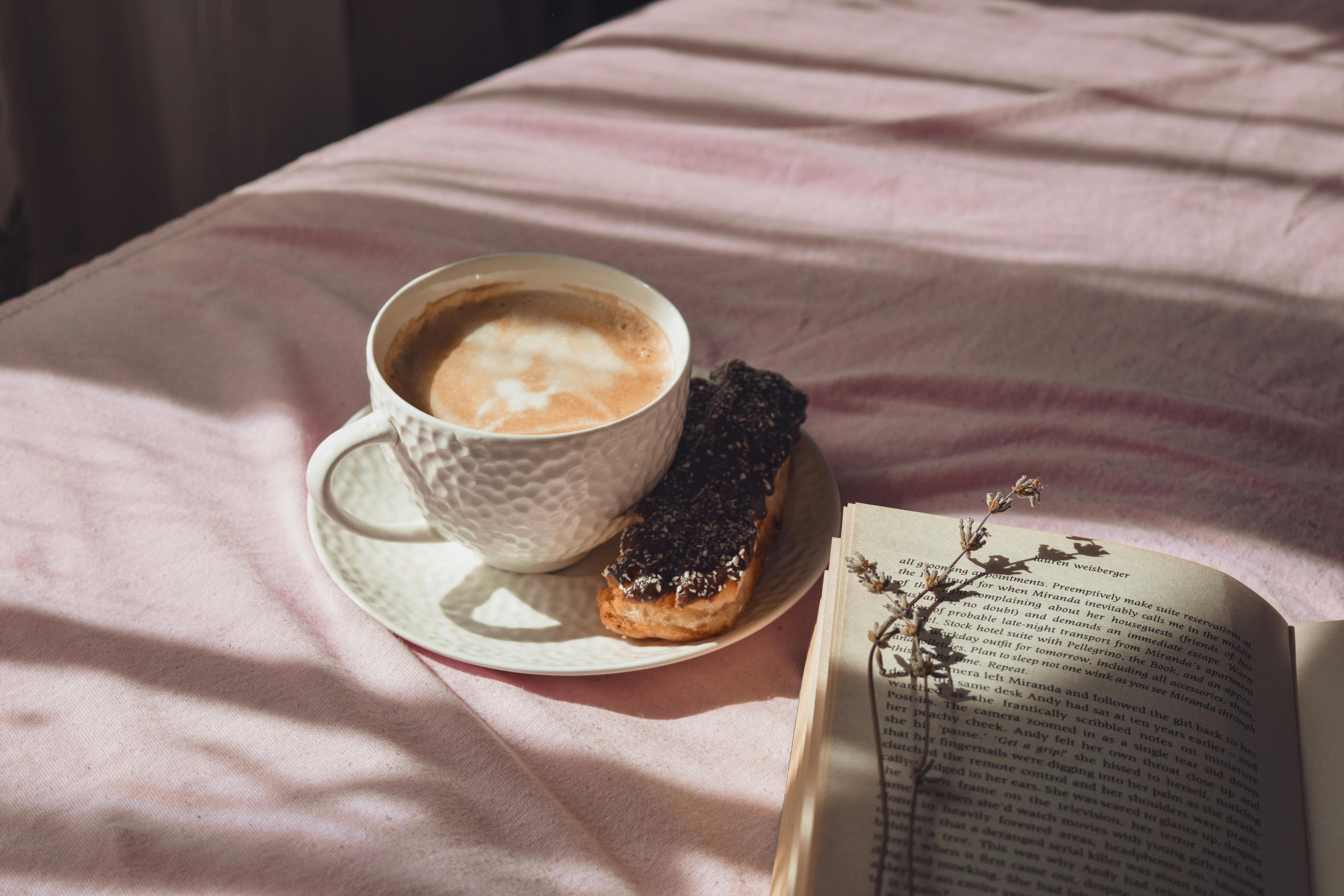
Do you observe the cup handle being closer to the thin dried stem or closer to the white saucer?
the white saucer

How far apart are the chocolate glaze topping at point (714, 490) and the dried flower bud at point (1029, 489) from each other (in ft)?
0.61

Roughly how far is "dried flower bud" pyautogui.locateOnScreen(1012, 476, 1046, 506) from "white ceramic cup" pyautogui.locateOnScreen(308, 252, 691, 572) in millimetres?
252

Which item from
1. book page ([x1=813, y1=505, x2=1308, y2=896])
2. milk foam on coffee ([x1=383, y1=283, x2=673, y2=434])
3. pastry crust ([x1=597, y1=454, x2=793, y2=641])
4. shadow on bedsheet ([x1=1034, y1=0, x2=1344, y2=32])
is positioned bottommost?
pastry crust ([x1=597, y1=454, x2=793, y2=641])

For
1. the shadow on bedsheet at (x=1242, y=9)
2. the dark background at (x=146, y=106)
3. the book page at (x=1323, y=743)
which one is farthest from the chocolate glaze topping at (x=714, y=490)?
the dark background at (x=146, y=106)

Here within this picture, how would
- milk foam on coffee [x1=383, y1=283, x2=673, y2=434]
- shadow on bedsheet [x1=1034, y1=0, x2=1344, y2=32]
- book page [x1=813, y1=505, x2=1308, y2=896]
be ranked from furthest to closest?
shadow on bedsheet [x1=1034, y1=0, x2=1344, y2=32]
milk foam on coffee [x1=383, y1=283, x2=673, y2=434]
book page [x1=813, y1=505, x2=1308, y2=896]

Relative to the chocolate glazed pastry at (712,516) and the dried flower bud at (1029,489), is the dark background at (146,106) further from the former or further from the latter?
the dried flower bud at (1029,489)

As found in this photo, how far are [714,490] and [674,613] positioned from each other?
114 mm

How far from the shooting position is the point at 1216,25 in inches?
60.0

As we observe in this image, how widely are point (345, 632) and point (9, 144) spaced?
5.06 feet

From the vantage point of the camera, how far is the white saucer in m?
0.67

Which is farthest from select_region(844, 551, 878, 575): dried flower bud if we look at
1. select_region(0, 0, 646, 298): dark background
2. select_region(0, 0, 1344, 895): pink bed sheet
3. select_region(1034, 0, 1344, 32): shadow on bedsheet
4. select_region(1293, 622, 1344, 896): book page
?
select_region(0, 0, 646, 298): dark background

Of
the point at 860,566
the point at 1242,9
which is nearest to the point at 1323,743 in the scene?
the point at 860,566

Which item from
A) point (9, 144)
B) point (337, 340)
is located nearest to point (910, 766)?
point (337, 340)

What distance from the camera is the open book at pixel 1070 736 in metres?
0.50
